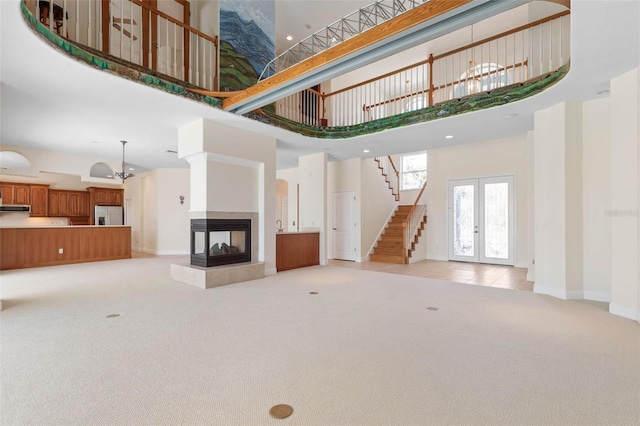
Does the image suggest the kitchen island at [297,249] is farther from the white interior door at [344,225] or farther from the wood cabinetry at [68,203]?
the wood cabinetry at [68,203]

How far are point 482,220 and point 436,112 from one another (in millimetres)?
4130

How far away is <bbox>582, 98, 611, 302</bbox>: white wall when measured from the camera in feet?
14.9

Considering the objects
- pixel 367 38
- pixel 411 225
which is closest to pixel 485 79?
pixel 411 225

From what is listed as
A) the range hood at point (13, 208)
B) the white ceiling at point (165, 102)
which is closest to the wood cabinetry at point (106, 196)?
the range hood at point (13, 208)

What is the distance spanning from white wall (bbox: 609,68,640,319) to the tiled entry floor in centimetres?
147

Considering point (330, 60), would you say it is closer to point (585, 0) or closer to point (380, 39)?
point (380, 39)

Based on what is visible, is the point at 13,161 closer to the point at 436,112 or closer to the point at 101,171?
the point at 101,171

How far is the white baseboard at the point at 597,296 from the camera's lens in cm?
457

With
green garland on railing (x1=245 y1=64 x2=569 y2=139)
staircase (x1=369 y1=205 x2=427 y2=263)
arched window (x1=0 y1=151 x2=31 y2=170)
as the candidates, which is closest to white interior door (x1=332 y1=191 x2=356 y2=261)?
staircase (x1=369 y1=205 x2=427 y2=263)

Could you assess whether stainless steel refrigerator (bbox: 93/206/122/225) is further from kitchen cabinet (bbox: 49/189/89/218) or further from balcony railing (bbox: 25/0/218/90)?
balcony railing (bbox: 25/0/218/90)

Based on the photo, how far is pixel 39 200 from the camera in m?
10.1

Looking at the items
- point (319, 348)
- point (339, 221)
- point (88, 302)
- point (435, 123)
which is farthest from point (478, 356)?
point (339, 221)

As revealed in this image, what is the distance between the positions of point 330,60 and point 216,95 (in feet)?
7.00

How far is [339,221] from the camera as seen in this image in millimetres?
9352
